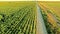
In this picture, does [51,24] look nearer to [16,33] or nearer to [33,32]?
[33,32]

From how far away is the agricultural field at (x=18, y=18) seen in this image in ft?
7.38

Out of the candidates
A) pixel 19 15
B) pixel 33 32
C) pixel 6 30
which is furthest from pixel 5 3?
pixel 33 32

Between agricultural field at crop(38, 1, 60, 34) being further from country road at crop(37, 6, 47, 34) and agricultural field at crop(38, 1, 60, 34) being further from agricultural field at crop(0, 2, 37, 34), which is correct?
agricultural field at crop(0, 2, 37, 34)

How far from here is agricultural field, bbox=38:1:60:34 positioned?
7.54ft

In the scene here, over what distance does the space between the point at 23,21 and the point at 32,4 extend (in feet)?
1.17

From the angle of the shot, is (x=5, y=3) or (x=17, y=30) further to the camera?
(x=5, y=3)

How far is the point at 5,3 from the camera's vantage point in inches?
98.0

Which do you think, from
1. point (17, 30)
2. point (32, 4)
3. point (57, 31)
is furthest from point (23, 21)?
point (57, 31)

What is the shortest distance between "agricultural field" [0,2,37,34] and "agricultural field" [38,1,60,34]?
6.8 inches

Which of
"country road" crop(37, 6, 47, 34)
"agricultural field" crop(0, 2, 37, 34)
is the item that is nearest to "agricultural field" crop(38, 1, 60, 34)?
"country road" crop(37, 6, 47, 34)

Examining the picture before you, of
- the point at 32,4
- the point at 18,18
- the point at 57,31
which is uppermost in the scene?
the point at 32,4

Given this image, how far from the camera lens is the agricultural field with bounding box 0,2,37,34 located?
2.25 meters


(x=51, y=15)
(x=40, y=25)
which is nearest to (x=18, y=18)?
(x=40, y=25)

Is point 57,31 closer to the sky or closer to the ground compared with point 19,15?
closer to the ground
